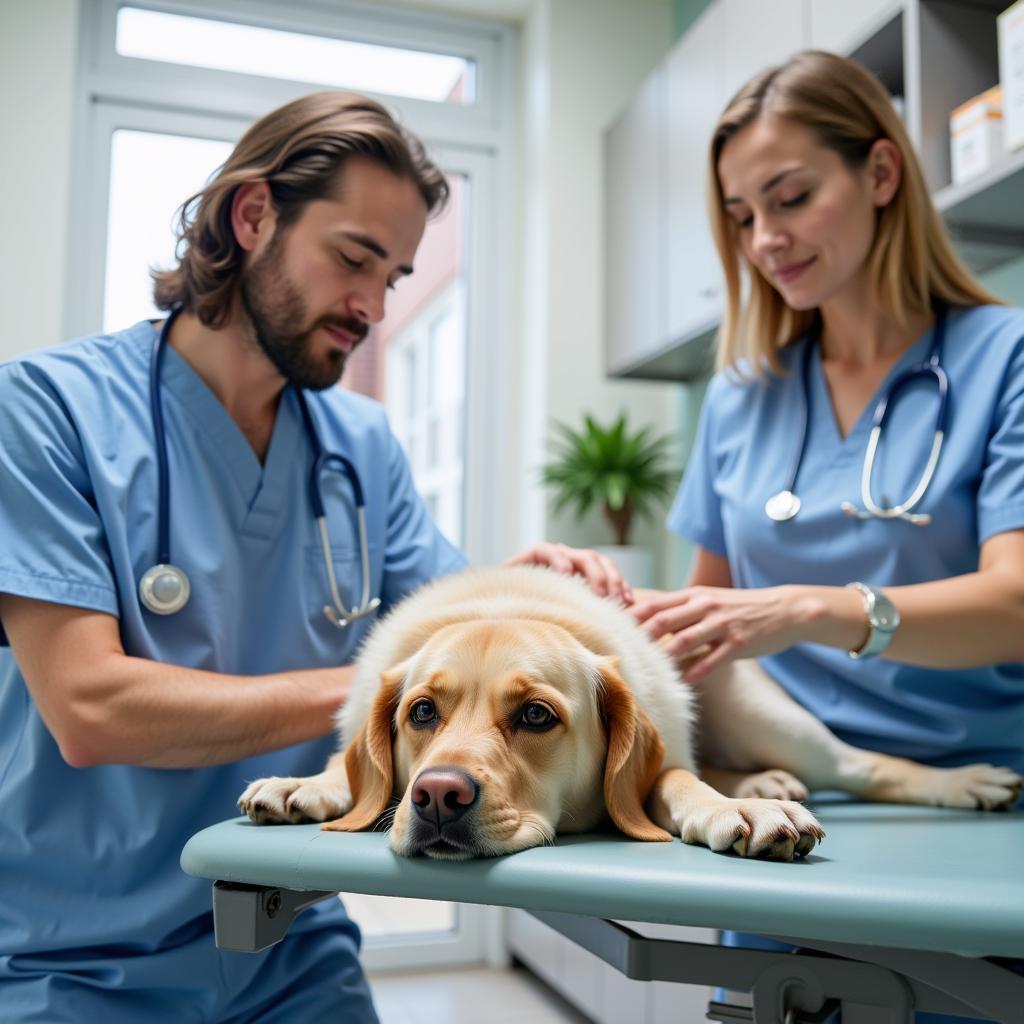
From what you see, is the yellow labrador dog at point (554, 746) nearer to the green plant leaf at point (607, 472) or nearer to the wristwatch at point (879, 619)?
the wristwatch at point (879, 619)

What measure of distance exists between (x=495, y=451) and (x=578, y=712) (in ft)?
9.76

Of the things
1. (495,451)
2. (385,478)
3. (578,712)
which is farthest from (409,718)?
(495,451)

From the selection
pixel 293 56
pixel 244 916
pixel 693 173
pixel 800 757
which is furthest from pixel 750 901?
pixel 293 56

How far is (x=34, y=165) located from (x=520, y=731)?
3.13m

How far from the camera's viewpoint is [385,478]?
1564 millimetres

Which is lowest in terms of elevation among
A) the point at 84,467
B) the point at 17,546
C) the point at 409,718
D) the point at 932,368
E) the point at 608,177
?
the point at 409,718

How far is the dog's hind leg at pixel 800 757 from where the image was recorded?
1.19m

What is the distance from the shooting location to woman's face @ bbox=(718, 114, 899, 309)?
1.41 meters

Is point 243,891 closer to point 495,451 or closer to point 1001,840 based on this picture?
point 1001,840

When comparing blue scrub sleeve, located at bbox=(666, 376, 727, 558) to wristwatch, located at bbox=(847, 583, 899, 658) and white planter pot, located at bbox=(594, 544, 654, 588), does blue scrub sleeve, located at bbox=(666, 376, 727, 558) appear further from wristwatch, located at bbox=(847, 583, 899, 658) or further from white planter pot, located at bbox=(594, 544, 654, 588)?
white planter pot, located at bbox=(594, 544, 654, 588)

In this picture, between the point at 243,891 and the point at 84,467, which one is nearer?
the point at 243,891

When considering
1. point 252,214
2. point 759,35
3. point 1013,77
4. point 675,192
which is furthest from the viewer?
point 675,192

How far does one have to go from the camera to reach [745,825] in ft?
2.60

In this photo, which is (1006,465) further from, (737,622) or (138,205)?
(138,205)
